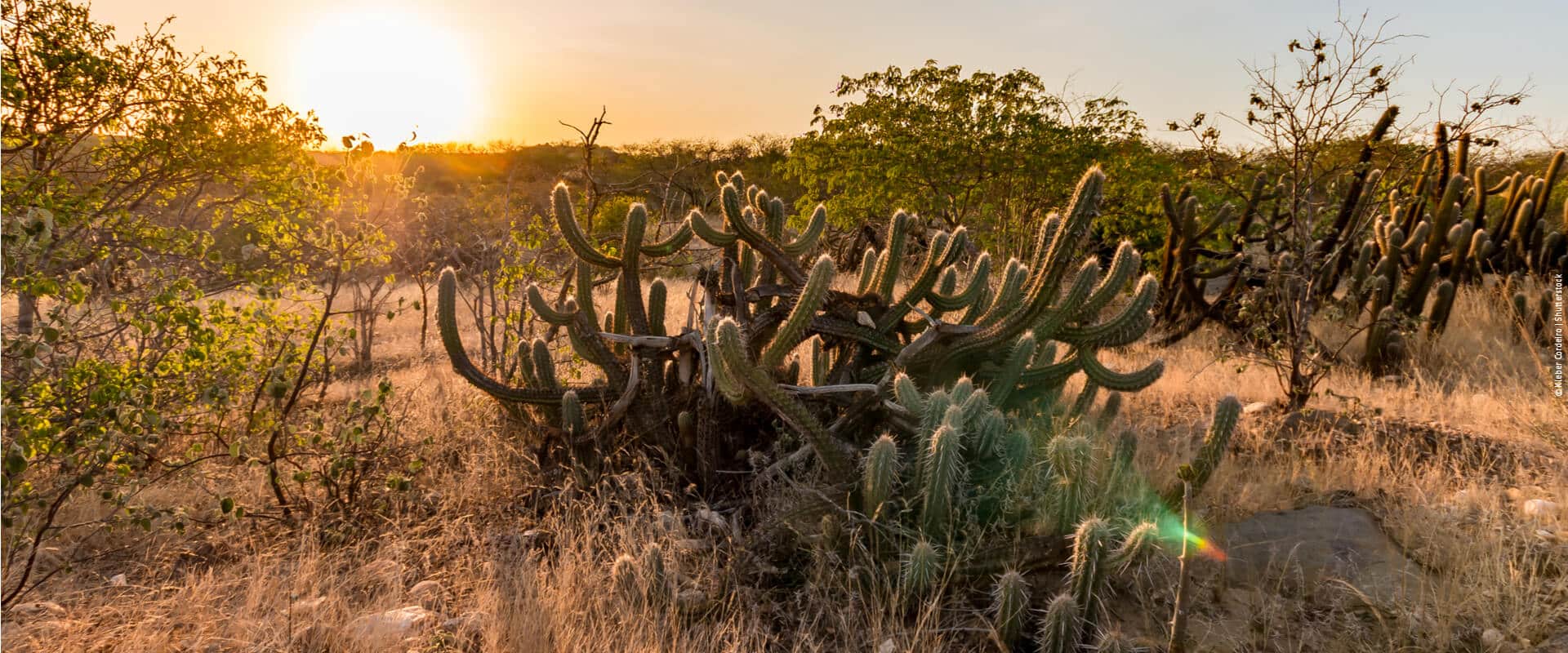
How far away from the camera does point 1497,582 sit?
291cm

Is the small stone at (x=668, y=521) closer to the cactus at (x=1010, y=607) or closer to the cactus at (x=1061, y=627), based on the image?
the cactus at (x=1010, y=607)

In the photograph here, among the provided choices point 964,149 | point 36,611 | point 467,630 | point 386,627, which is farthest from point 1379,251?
point 36,611

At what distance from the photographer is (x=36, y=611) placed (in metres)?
2.79

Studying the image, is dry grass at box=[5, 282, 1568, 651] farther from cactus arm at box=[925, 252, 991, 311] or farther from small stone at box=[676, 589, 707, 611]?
cactus arm at box=[925, 252, 991, 311]

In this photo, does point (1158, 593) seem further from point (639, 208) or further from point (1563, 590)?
point (639, 208)

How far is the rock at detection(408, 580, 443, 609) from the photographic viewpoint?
3.01 meters

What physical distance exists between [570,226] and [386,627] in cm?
196

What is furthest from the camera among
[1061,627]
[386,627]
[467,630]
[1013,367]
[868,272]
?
[868,272]

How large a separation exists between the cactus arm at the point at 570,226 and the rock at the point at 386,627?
5.95 feet

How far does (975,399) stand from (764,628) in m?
1.21

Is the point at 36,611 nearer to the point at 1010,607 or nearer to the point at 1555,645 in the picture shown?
the point at 1010,607

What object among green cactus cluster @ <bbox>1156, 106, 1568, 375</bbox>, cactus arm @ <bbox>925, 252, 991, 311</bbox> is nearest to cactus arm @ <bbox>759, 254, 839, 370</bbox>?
cactus arm @ <bbox>925, 252, 991, 311</bbox>

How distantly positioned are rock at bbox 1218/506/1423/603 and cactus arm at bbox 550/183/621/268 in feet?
10.3

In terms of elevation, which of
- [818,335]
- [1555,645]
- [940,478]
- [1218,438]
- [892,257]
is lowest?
[1555,645]
